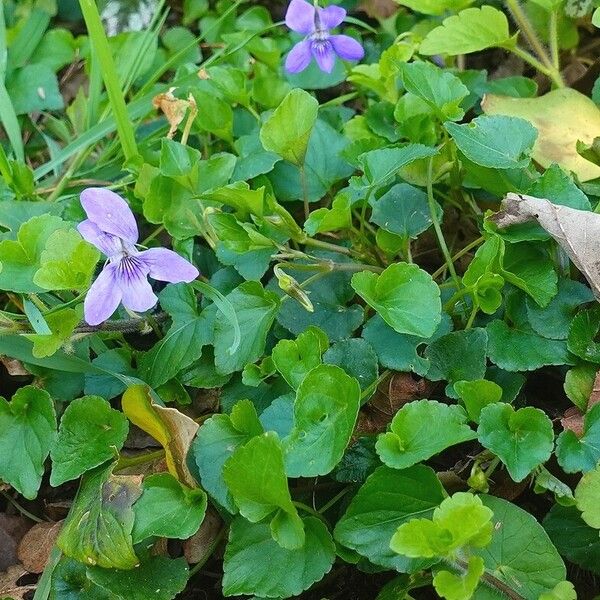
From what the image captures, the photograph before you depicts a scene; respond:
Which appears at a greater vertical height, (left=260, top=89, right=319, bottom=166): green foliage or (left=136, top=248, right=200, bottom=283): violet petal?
(left=260, top=89, right=319, bottom=166): green foliage

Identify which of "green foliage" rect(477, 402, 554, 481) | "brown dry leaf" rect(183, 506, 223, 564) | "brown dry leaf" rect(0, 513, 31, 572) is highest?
"green foliage" rect(477, 402, 554, 481)

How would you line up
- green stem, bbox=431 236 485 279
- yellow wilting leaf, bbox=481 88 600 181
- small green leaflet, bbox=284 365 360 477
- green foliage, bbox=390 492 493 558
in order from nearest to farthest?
1. green foliage, bbox=390 492 493 558
2. small green leaflet, bbox=284 365 360 477
3. green stem, bbox=431 236 485 279
4. yellow wilting leaf, bbox=481 88 600 181

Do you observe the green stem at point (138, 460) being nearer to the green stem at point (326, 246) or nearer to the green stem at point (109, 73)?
the green stem at point (326, 246)

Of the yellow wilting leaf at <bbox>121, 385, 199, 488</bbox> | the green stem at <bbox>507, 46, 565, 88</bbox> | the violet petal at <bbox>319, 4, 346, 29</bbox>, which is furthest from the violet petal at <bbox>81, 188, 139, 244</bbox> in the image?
the green stem at <bbox>507, 46, 565, 88</bbox>

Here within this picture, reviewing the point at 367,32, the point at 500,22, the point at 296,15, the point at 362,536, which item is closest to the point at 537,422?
the point at 362,536

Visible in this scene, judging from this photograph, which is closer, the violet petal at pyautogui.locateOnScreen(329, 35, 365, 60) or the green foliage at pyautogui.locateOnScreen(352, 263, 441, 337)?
the green foliage at pyautogui.locateOnScreen(352, 263, 441, 337)

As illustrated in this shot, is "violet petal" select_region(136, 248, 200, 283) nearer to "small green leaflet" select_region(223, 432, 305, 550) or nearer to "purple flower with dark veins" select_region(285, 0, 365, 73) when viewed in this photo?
"small green leaflet" select_region(223, 432, 305, 550)

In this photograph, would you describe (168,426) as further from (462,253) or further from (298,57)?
(298,57)

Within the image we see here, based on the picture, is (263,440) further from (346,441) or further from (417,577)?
(417,577)
